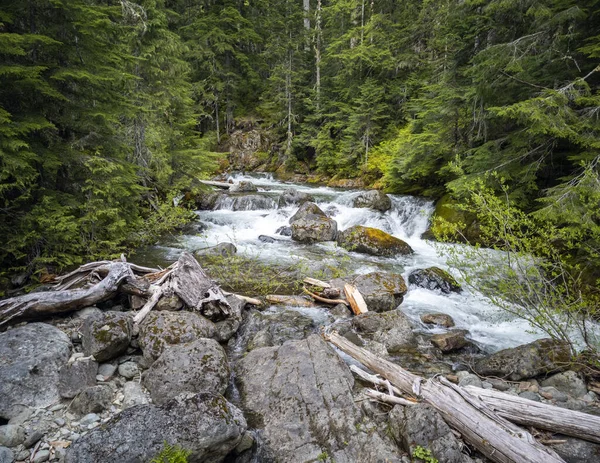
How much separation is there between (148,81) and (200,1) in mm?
24378

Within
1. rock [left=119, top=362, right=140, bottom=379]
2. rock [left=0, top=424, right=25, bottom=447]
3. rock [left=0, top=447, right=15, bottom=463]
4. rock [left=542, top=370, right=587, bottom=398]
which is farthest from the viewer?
rock [left=542, top=370, right=587, bottom=398]

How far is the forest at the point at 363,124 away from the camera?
19.4 ft

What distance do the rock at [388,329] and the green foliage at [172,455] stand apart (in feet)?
13.5

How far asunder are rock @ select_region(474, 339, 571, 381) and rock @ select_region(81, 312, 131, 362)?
581cm

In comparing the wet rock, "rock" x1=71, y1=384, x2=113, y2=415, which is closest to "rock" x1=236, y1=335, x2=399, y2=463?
"rock" x1=71, y1=384, x2=113, y2=415

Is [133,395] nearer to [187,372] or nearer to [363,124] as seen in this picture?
[187,372]

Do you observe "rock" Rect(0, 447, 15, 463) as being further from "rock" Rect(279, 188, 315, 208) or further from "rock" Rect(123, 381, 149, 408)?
"rock" Rect(279, 188, 315, 208)

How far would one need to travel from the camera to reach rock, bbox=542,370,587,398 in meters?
4.67

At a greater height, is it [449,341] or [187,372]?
[187,372]

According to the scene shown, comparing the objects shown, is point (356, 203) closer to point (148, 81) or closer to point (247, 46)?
point (148, 81)

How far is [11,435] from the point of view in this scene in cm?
321

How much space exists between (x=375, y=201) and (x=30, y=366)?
44.0 ft

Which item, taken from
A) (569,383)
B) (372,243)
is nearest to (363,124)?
(372,243)

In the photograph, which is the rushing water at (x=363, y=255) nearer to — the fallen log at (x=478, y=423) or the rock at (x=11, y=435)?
the fallen log at (x=478, y=423)
